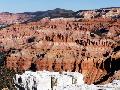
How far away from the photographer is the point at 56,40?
102750 mm

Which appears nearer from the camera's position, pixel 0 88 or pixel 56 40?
pixel 0 88

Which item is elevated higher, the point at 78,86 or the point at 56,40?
the point at 78,86

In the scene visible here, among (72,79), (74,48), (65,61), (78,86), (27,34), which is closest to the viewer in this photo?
(78,86)

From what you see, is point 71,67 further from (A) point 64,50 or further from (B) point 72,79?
(B) point 72,79

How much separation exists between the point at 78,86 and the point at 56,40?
73.8 m

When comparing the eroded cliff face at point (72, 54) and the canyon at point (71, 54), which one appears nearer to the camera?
the canyon at point (71, 54)

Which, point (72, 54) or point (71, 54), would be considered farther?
point (71, 54)

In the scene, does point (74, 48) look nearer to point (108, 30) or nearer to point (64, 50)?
point (64, 50)

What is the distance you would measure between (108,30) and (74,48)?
2530 centimetres

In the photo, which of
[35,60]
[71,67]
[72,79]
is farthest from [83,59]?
[72,79]

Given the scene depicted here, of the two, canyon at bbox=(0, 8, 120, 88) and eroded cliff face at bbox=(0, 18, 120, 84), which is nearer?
canyon at bbox=(0, 8, 120, 88)

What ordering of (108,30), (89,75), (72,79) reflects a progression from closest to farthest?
(72,79)
(89,75)
(108,30)

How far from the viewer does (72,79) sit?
117 ft

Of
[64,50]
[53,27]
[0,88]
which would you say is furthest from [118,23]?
[0,88]
